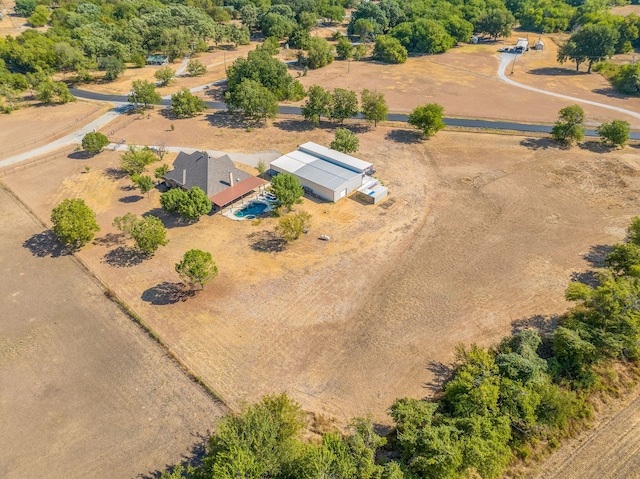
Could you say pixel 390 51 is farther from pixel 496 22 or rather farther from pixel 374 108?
pixel 374 108

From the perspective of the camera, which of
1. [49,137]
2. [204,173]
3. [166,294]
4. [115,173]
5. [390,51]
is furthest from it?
[390,51]

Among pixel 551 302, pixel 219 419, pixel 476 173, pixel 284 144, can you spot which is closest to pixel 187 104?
pixel 284 144

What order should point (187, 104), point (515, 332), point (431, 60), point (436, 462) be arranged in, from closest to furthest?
point (436, 462), point (515, 332), point (187, 104), point (431, 60)

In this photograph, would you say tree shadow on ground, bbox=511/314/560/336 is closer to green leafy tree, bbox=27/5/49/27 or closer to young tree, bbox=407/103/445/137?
young tree, bbox=407/103/445/137

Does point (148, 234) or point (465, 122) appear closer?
point (148, 234)

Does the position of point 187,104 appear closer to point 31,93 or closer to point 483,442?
point 31,93

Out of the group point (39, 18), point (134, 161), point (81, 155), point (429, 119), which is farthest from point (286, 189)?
point (39, 18)

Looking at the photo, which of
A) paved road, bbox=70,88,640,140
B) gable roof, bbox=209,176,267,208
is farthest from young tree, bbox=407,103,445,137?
gable roof, bbox=209,176,267,208
